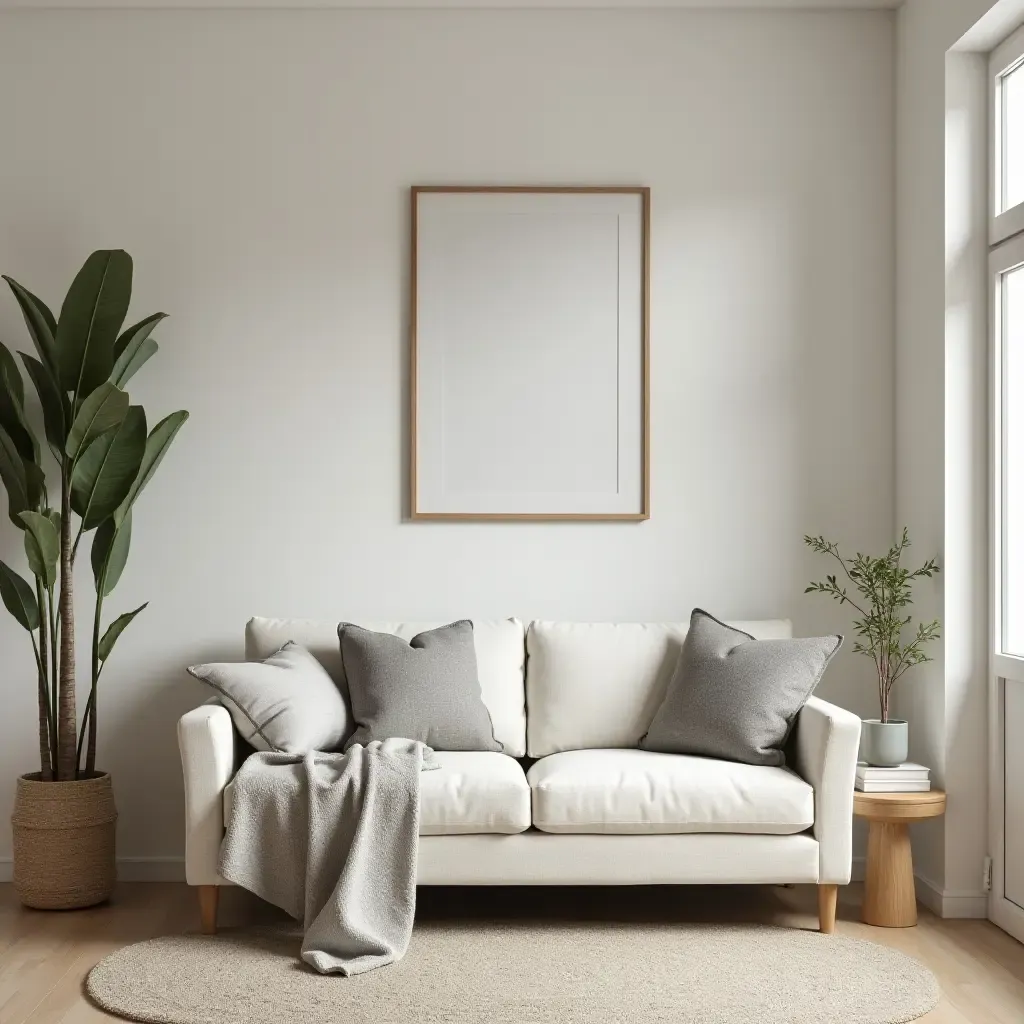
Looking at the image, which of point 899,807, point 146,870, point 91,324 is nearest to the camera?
point 899,807

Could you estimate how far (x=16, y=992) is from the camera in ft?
9.47

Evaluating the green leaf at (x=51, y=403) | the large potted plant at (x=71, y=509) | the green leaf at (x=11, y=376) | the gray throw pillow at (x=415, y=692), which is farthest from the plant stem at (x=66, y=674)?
the gray throw pillow at (x=415, y=692)

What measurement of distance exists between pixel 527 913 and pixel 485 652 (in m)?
0.82

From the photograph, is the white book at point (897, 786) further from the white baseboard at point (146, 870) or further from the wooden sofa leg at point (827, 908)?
the white baseboard at point (146, 870)

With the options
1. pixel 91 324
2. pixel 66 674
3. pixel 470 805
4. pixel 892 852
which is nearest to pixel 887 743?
pixel 892 852

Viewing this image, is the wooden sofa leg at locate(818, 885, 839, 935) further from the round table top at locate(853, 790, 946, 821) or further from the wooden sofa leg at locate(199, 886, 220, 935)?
the wooden sofa leg at locate(199, 886, 220, 935)

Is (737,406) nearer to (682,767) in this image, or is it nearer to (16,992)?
(682,767)

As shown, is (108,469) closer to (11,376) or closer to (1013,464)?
(11,376)

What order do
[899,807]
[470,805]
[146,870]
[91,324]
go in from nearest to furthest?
1. [470,805]
2. [899,807]
3. [91,324]
4. [146,870]

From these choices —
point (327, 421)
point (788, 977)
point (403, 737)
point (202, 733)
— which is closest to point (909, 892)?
point (788, 977)

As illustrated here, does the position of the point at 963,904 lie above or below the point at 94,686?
below

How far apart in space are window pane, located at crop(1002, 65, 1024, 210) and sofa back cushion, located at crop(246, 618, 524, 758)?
2.04 m

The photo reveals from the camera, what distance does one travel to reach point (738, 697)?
11.3ft

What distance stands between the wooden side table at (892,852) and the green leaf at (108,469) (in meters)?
2.42
